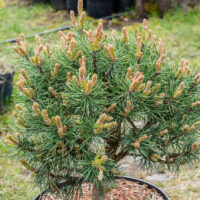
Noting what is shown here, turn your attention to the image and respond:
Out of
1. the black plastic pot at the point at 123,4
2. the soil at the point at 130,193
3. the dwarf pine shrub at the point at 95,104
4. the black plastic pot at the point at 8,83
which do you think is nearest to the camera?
the dwarf pine shrub at the point at 95,104

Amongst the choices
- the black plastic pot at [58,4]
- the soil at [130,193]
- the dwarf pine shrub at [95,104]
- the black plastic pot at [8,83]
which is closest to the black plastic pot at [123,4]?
the black plastic pot at [58,4]

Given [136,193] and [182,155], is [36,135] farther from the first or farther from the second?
[136,193]

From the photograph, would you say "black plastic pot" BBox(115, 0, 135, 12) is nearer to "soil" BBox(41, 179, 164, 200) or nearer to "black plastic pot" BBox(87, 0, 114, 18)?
"black plastic pot" BBox(87, 0, 114, 18)

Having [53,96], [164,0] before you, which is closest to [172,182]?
[53,96]

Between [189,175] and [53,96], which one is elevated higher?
[53,96]

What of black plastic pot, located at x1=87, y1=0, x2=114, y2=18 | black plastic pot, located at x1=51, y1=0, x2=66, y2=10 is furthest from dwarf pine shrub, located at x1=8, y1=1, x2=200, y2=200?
black plastic pot, located at x1=51, y1=0, x2=66, y2=10

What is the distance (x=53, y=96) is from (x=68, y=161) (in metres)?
0.32

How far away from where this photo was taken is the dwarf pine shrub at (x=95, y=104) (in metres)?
1.46

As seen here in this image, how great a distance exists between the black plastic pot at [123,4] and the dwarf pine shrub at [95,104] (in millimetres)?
6289

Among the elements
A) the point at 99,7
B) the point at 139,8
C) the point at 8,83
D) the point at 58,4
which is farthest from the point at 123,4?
the point at 8,83

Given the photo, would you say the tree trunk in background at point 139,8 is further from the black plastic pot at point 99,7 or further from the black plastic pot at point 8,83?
the black plastic pot at point 8,83

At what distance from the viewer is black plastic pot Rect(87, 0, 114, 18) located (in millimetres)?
7281

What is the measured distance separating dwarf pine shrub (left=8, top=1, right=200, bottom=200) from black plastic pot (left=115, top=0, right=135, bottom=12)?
20.6 ft

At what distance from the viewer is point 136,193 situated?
7.45 feet
